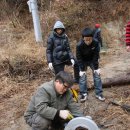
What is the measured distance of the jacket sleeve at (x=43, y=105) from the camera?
13.0 feet

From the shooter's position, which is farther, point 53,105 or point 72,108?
point 72,108

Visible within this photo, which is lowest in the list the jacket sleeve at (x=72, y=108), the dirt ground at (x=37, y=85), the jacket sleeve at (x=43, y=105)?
the dirt ground at (x=37, y=85)

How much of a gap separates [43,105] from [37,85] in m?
2.82

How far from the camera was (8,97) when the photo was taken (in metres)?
6.42

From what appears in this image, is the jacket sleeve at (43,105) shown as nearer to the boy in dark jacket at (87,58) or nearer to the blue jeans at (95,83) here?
the boy in dark jacket at (87,58)

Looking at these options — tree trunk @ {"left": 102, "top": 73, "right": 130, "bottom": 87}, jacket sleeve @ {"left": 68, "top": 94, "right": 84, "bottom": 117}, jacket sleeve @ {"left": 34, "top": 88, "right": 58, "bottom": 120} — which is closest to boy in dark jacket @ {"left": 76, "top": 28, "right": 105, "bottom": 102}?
tree trunk @ {"left": 102, "top": 73, "right": 130, "bottom": 87}

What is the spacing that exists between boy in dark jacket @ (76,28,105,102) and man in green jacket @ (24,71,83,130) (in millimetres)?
1422

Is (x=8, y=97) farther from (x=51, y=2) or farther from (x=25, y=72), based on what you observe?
(x=51, y=2)

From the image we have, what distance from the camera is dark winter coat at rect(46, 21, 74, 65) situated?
5.87 m

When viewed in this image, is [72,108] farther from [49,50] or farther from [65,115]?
[49,50]

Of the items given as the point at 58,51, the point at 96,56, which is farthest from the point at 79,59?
the point at 58,51

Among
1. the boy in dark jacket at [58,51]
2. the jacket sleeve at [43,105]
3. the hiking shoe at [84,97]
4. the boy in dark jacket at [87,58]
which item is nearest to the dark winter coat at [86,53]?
the boy in dark jacket at [87,58]

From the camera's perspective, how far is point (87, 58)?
5.68 m

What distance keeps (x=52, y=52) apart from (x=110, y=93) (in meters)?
1.26
